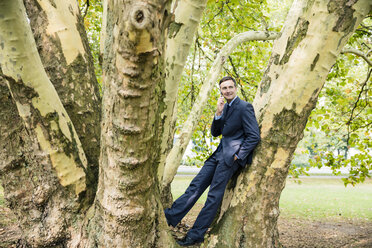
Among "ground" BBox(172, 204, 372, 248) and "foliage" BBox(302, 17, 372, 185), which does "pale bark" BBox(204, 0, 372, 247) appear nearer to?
"ground" BBox(172, 204, 372, 248)

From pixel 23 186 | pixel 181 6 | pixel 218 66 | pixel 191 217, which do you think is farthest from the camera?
pixel 191 217

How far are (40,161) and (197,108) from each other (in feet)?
8.53

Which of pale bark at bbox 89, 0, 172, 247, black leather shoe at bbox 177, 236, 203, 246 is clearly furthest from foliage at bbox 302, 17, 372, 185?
pale bark at bbox 89, 0, 172, 247

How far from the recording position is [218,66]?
443cm

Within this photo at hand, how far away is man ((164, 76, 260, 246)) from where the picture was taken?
2.63 meters

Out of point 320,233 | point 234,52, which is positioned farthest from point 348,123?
point 234,52

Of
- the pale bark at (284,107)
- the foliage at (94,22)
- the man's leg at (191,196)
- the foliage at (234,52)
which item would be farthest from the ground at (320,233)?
the foliage at (94,22)

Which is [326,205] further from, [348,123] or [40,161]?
[40,161]

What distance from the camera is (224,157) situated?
9.39 feet

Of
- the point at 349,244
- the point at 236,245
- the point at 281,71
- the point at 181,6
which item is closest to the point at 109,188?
the point at 236,245

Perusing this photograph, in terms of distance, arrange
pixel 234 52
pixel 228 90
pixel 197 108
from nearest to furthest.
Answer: pixel 228 90 → pixel 197 108 → pixel 234 52

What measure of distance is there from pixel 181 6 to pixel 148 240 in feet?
5.73

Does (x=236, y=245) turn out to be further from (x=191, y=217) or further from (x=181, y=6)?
(x=191, y=217)

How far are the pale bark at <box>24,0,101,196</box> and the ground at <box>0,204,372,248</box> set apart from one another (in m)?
2.65
